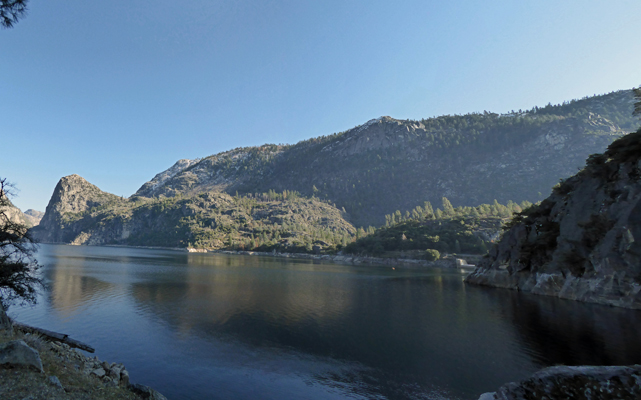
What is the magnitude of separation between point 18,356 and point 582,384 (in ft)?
76.9

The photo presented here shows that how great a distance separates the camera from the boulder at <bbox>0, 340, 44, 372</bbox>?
34.9 ft

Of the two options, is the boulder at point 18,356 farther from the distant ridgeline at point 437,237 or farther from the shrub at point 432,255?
the distant ridgeline at point 437,237

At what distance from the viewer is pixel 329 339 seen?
33.7 metres

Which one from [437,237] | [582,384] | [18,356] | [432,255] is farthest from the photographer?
[437,237]

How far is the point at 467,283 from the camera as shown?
83562mm

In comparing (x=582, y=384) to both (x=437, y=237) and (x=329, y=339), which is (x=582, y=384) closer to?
(x=329, y=339)

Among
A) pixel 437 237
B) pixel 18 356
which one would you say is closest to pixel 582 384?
pixel 18 356

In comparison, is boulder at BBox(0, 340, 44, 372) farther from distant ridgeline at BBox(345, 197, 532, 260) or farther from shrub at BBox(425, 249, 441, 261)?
distant ridgeline at BBox(345, 197, 532, 260)

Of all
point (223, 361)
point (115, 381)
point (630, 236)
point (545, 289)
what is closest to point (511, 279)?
point (545, 289)

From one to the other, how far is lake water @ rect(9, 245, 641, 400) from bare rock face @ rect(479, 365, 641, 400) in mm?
6101

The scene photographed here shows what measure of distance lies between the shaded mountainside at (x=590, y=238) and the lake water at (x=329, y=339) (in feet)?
14.5

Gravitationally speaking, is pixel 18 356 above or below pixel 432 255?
above

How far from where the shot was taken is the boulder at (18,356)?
10633 millimetres

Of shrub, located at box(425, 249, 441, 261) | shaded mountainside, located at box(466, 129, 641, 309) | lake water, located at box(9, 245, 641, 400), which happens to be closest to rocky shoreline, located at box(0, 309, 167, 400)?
lake water, located at box(9, 245, 641, 400)
